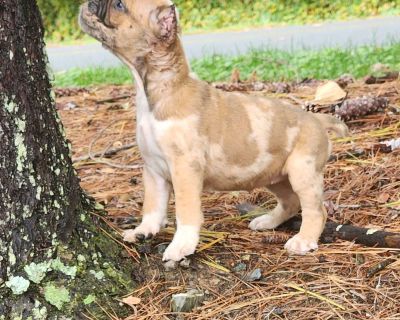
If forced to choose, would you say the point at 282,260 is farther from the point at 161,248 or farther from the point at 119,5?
the point at 119,5

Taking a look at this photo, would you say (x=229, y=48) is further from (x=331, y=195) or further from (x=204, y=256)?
(x=204, y=256)

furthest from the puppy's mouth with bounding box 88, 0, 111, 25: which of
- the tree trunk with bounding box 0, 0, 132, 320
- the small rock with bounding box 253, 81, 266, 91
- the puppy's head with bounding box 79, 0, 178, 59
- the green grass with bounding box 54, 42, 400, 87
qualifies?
the green grass with bounding box 54, 42, 400, 87

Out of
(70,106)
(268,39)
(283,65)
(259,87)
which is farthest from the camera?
(268,39)

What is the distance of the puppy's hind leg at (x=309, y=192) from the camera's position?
2982 mm

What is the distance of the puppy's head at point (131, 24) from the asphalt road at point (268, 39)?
6746 mm

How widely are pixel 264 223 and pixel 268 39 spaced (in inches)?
326

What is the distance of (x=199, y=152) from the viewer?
9.26ft

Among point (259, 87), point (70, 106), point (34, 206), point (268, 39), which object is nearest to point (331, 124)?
point (34, 206)

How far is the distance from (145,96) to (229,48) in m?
7.67

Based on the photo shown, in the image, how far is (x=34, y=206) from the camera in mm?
2549

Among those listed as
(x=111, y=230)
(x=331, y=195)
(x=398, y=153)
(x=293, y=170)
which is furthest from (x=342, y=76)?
(x=111, y=230)

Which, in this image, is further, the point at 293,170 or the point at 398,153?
the point at 398,153

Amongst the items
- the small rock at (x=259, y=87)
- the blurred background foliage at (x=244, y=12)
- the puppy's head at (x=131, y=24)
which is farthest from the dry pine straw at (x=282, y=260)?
the blurred background foliage at (x=244, y=12)

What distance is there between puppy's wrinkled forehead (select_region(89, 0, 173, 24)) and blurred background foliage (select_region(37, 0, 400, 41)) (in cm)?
Result: 1077
